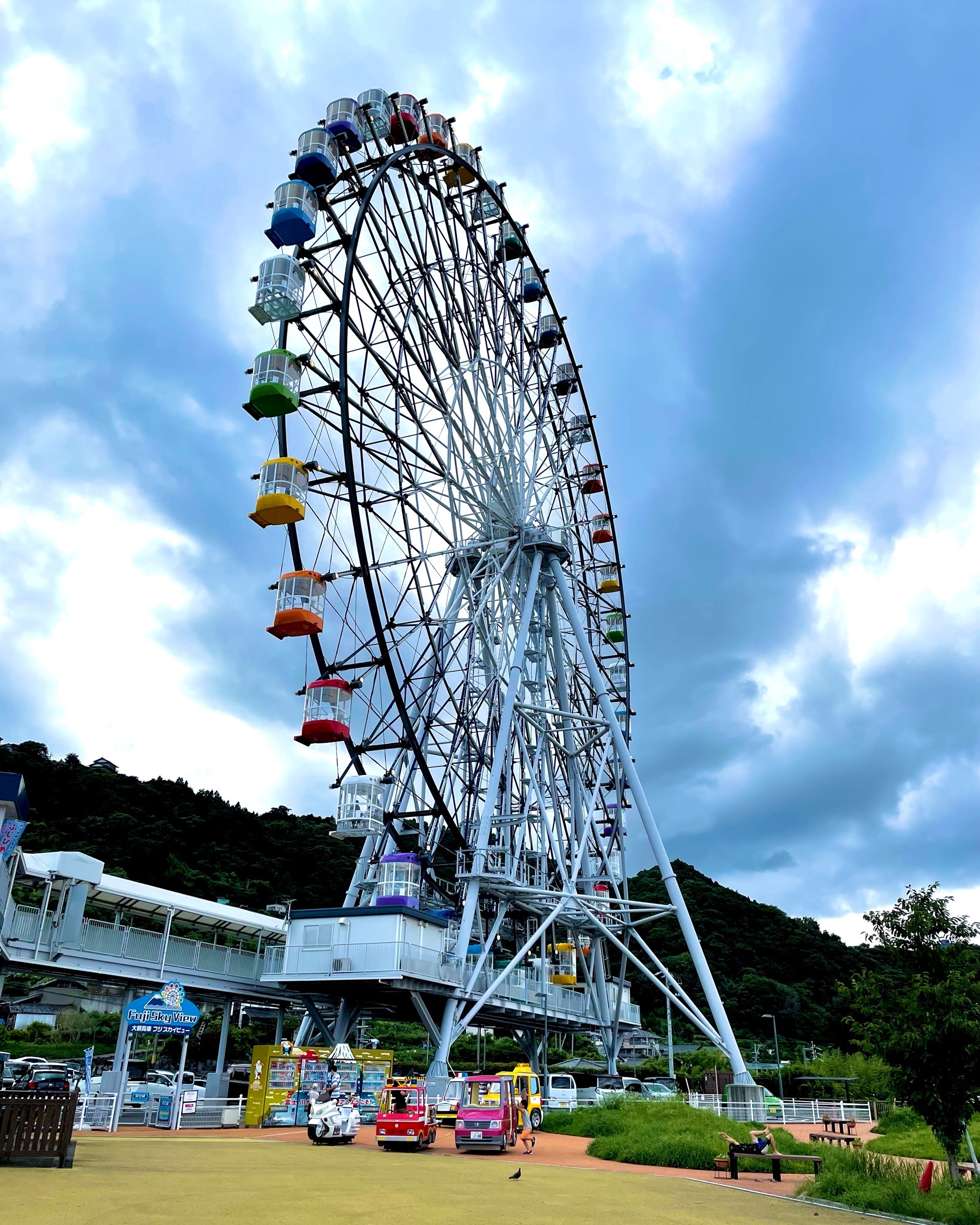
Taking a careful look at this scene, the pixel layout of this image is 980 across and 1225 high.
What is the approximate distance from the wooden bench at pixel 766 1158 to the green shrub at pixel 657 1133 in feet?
3.05

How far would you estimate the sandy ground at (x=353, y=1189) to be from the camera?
991 centimetres

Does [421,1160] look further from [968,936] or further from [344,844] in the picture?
[344,844]

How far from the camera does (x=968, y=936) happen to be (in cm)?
1466

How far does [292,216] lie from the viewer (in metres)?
28.2

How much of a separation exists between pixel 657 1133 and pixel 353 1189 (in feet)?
35.5

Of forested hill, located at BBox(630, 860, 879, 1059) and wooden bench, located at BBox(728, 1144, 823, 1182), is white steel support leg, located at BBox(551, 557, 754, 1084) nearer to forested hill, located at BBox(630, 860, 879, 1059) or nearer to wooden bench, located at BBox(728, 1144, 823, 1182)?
wooden bench, located at BBox(728, 1144, 823, 1182)

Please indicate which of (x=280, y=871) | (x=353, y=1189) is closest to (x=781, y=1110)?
(x=353, y=1189)

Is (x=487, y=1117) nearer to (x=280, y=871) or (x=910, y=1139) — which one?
(x=910, y=1139)

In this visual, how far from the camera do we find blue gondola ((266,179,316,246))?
92.6 ft

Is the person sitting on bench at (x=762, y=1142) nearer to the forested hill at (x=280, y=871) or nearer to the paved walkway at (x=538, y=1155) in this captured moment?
the paved walkway at (x=538, y=1155)

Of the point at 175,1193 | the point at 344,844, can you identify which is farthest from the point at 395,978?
the point at 344,844

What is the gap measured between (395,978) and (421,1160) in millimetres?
9269

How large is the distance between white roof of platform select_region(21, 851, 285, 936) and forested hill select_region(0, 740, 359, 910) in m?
33.4

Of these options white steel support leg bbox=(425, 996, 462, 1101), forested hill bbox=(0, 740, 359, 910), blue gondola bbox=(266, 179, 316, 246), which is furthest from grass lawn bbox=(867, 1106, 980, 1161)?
forested hill bbox=(0, 740, 359, 910)
